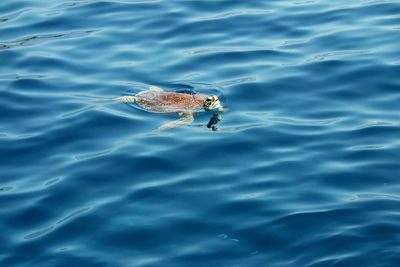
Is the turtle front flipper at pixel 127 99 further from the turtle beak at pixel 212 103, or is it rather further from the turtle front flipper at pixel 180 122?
the turtle beak at pixel 212 103

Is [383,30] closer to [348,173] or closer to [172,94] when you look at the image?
[172,94]

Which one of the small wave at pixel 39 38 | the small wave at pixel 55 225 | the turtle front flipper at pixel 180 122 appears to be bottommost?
the small wave at pixel 55 225

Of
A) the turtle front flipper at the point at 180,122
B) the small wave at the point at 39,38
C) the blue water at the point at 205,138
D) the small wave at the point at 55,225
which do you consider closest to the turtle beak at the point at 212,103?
the blue water at the point at 205,138

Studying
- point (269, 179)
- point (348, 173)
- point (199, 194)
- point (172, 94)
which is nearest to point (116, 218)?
point (199, 194)

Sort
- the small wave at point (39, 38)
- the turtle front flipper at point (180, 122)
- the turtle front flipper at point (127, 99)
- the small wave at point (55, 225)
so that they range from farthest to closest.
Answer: the small wave at point (39, 38)
the turtle front flipper at point (127, 99)
the turtle front flipper at point (180, 122)
the small wave at point (55, 225)

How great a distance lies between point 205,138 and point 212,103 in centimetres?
86

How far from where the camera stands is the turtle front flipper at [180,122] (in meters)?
13.3

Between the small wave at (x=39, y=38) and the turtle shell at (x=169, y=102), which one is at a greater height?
the small wave at (x=39, y=38)

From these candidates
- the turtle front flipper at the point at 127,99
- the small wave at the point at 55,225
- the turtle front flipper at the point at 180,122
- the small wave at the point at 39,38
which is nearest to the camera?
the small wave at the point at 55,225

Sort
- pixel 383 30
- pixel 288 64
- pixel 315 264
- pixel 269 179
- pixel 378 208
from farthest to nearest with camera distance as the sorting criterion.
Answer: pixel 383 30, pixel 288 64, pixel 269 179, pixel 378 208, pixel 315 264

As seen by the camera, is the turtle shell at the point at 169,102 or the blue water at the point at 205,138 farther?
the turtle shell at the point at 169,102

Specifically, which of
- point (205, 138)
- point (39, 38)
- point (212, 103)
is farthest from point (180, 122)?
point (39, 38)

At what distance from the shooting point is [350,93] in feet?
45.2

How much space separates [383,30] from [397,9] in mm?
1307
